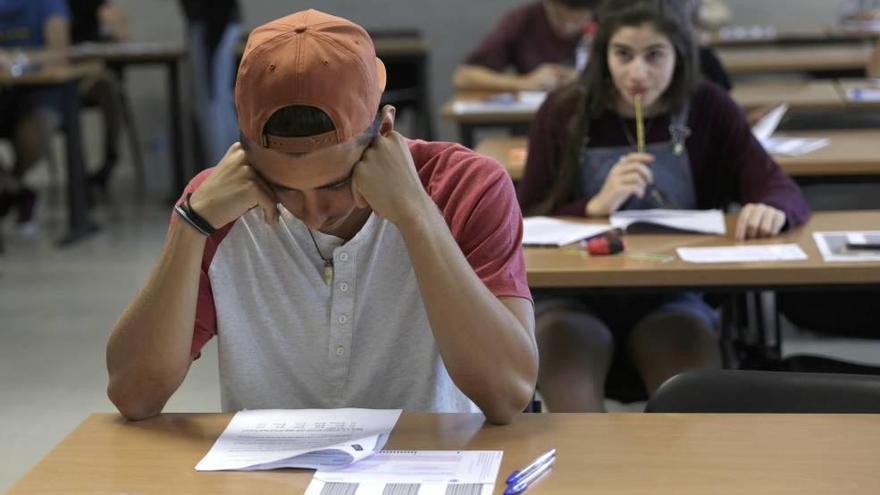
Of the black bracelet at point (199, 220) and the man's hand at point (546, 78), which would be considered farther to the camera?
the man's hand at point (546, 78)

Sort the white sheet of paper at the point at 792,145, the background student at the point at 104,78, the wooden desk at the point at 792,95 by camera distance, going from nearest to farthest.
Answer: the white sheet of paper at the point at 792,145 < the wooden desk at the point at 792,95 < the background student at the point at 104,78

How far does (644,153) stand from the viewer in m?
3.03

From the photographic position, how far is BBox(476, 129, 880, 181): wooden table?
3.37m

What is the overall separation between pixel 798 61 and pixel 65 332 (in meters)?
3.22

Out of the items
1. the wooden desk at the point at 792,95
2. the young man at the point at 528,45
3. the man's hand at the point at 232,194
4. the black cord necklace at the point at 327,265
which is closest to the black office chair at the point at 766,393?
the black cord necklace at the point at 327,265

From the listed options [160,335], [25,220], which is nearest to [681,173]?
[160,335]

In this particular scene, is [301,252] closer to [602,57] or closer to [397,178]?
[397,178]

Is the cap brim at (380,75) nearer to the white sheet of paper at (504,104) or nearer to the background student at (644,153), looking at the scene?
the background student at (644,153)

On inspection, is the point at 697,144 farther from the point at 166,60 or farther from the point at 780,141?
the point at 166,60

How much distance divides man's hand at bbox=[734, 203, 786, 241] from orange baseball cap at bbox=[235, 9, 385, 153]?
53.5 inches

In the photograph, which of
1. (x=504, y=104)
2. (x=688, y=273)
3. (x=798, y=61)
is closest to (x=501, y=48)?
(x=504, y=104)

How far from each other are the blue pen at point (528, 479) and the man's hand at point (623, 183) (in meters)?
1.46

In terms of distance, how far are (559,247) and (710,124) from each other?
22.9 inches

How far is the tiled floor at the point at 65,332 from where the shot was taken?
12.2 feet
